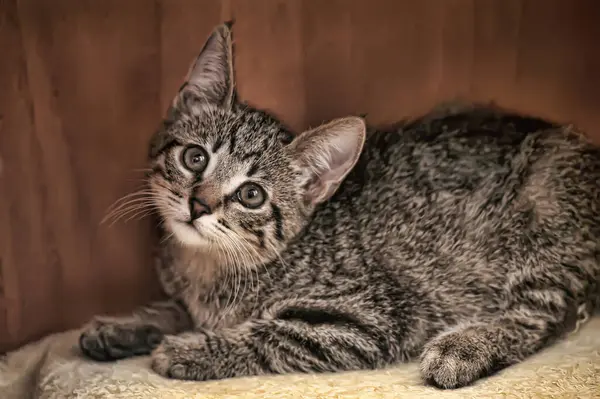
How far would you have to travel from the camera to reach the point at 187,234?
1.51 meters

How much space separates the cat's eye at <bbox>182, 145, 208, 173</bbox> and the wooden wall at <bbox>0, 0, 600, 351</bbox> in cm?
26

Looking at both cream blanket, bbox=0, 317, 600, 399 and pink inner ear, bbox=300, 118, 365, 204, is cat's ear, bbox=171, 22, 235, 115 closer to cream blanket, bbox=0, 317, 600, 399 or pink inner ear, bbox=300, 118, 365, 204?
pink inner ear, bbox=300, 118, 365, 204

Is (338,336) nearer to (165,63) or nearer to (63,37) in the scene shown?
(165,63)

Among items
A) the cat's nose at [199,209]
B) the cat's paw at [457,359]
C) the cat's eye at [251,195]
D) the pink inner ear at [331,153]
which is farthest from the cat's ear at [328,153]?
the cat's paw at [457,359]

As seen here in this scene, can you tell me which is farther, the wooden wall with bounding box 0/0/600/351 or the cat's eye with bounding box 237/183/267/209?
the wooden wall with bounding box 0/0/600/351

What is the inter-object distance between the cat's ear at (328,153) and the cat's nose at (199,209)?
252 mm

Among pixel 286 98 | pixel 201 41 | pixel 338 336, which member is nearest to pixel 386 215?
pixel 338 336

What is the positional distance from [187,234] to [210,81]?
0.36 m

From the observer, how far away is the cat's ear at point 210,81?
1.56 meters

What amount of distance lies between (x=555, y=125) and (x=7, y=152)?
130 centimetres

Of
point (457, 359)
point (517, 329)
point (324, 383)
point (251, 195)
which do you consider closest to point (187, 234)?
point (251, 195)

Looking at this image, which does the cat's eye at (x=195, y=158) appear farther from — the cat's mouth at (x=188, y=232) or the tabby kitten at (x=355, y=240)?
the cat's mouth at (x=188, y=232)

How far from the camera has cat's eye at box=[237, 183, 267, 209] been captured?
1530 millimetres


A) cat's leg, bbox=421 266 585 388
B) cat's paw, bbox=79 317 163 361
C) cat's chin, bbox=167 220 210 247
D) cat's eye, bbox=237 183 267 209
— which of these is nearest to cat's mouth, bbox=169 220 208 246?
cat's chin, bbox=167 220 210 247
